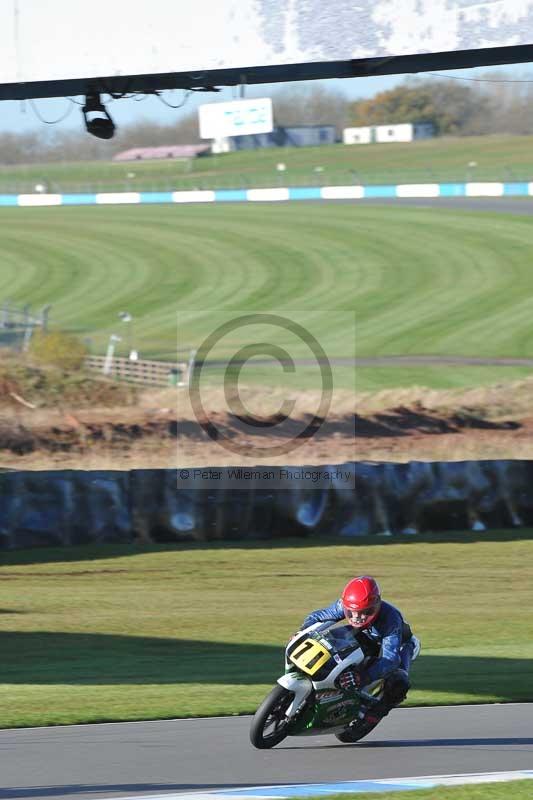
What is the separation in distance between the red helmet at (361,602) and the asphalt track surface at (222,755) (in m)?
0.91

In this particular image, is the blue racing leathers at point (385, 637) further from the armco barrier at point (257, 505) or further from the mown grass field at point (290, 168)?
the mown grass field at point (290, 168)

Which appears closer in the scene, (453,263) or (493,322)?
(493,322)

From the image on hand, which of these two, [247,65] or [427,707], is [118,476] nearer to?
→ [247,65]

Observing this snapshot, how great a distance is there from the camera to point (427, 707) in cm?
968

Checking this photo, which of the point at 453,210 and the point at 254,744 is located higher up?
the point at 254,744

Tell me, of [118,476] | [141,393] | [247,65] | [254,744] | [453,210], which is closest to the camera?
[254,744]

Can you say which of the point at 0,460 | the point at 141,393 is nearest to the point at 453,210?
the point at 141,393

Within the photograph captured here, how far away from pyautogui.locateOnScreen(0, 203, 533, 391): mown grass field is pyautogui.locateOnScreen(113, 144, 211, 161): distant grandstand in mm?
4054

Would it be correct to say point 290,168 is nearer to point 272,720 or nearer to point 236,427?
point 236,427

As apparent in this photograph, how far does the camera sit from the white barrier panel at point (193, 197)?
2473 inches

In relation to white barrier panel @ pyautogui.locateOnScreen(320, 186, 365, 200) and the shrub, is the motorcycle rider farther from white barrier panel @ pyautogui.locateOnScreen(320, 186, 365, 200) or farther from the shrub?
white barrier panel @ pyautogui.locateOnScreen(320, 186, 365, 200)

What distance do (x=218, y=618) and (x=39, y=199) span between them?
5195 cm

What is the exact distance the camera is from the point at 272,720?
25.2 ft

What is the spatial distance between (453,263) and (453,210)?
8065mm
